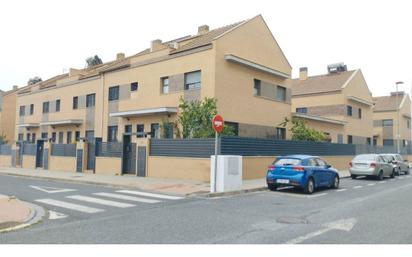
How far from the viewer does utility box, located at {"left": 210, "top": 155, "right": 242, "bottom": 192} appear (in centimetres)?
1354

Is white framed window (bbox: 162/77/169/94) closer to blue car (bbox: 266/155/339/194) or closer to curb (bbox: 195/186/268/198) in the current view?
curb (bbox: 195/186/268/198)

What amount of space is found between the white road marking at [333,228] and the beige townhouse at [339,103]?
24.2 m

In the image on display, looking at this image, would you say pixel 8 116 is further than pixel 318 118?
Yes

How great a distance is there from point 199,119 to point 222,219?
431 inches

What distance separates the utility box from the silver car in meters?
9.70

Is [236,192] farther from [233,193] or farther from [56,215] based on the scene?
[56,215]

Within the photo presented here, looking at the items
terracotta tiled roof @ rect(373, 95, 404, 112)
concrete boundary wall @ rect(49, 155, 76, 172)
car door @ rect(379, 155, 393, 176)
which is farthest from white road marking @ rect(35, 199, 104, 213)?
terracotta tiled roof @ rect(373, 95, 404, 112)

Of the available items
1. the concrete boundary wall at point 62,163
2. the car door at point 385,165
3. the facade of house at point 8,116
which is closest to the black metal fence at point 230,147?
the car door at point 385,165

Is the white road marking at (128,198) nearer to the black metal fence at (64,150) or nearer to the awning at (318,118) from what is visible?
the black metal fence at (64,150)

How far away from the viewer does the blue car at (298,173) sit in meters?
13.5

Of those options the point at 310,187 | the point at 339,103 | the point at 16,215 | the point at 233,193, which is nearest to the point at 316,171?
the point at 310,187

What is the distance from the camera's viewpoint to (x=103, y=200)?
1152 centimetres

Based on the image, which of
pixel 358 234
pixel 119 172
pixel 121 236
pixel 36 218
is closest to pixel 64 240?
pixel 121 236

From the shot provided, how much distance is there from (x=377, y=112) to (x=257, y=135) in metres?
35.3
